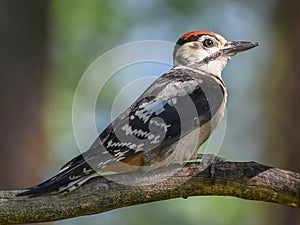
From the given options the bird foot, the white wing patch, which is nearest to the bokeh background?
the white wing patch

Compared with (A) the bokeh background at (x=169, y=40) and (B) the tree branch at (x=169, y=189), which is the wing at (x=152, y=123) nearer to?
(B) the tree branch at (x=169, y=189)

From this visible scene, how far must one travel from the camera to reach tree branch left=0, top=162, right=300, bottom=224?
419 cm

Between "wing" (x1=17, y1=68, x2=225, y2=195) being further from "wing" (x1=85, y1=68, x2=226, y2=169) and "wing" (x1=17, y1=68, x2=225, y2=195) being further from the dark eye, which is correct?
the dark eye

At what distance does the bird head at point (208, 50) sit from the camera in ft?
18.3

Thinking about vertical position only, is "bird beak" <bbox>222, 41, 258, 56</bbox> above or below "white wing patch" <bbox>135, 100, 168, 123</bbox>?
above

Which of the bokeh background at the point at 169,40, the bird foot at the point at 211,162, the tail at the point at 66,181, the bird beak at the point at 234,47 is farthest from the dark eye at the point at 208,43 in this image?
the bokeh background at the point at 169,40

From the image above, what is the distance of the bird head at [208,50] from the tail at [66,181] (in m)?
1.60

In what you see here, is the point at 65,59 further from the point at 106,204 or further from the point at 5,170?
the point at 106,204

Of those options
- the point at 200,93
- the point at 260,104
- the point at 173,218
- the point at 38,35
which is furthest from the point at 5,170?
the point at 260,104

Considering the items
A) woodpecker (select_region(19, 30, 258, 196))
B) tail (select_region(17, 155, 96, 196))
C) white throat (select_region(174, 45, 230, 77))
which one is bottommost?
tail (select_region(17, 155, 96, 196))

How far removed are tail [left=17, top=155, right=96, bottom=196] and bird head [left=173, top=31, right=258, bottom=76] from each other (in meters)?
1.60

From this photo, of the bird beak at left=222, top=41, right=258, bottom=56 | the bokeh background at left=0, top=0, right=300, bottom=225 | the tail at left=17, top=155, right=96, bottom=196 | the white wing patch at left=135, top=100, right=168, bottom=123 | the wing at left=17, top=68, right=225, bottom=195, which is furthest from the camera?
the bokeh background at left=0, top=0, right=300, bottom=225

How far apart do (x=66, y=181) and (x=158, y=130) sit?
825mm

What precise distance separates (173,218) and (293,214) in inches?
95.1
